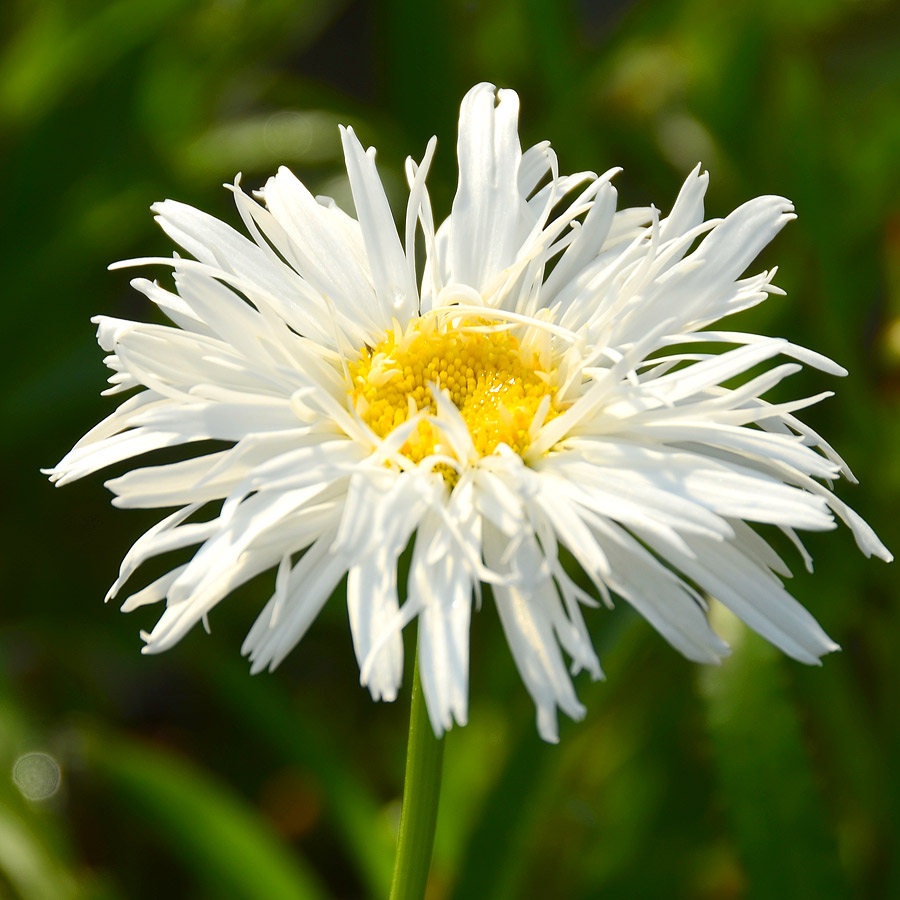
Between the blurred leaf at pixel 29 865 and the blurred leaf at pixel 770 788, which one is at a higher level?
the blurred leaf at pixel 29 865

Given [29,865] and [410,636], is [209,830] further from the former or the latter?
[410,636]

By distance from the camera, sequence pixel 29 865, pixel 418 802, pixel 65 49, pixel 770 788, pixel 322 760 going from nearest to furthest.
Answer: pixel 418 802
pixel 770 788
pixel 29 865
pixel 322 760
pixel 65 49

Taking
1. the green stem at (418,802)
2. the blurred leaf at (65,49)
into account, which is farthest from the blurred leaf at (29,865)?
the blurred leaf at (65,49)

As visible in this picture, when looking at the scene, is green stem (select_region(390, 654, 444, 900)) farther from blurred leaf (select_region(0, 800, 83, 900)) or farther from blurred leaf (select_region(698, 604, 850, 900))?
blurred leaf (select_region(0, 800, 83, 900))

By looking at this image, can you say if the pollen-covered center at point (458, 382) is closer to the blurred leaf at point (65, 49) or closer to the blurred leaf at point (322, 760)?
the blurred leaf at point (322, 760)

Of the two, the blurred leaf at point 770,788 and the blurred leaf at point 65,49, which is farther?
the blurred leaf at point 65,49

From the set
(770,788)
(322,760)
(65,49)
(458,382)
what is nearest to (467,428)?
(458,382)

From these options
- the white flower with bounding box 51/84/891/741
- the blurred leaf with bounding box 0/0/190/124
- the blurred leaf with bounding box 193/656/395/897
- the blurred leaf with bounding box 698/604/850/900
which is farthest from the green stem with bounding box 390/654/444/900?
the blurred leaf with bounding box 0/0/190/124
